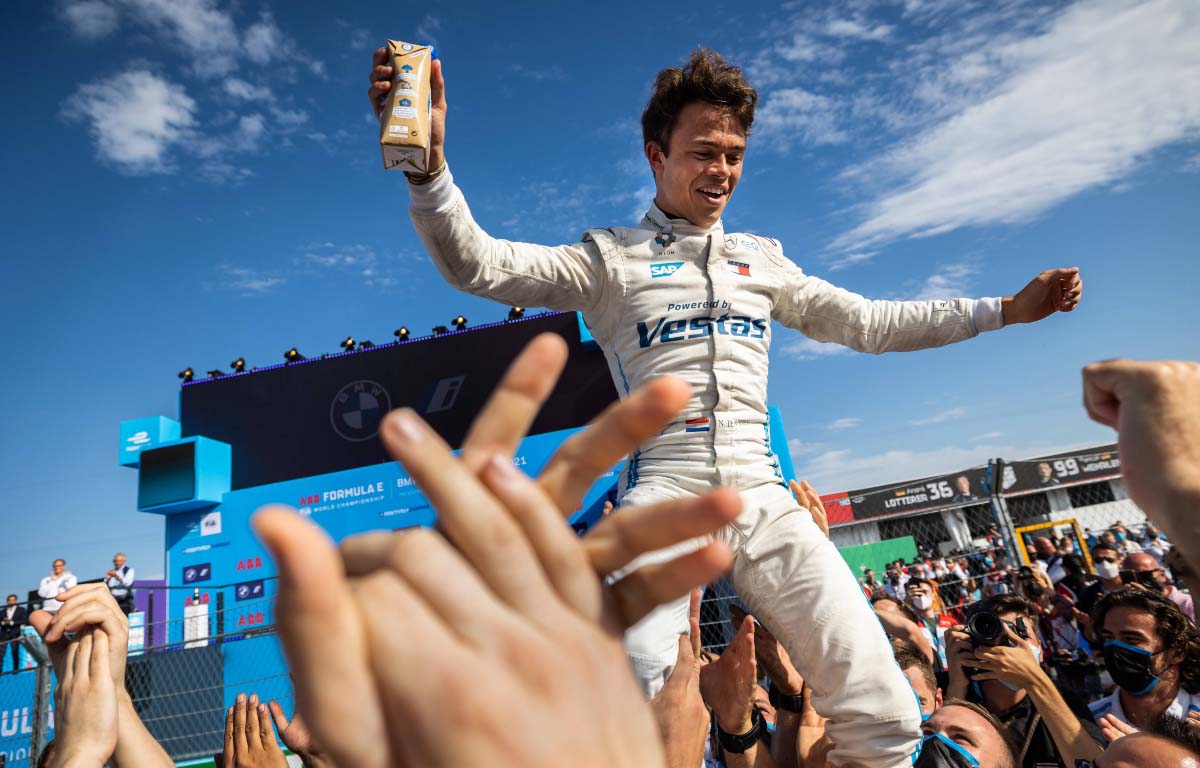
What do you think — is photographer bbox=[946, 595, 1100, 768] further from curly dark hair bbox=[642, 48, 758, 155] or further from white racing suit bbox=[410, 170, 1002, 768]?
curly dark hair bbox=[642, 48, 758, 155]

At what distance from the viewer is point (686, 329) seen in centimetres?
213

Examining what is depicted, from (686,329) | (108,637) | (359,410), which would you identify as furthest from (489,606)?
(359,410)

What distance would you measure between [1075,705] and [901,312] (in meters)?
3.39

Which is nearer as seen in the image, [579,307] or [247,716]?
[247,716]

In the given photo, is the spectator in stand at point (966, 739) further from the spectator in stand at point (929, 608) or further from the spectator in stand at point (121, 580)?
the spectator in stand at point (121, 580)

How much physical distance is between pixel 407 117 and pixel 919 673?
3.24 meters

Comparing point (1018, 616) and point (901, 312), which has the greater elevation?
point (901, 312)

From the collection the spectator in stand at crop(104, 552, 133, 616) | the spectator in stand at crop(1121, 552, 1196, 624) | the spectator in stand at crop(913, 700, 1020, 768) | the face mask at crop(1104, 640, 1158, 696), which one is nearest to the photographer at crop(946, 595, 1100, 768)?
the spectator in stand at crop(913, 700, 1020, 768)

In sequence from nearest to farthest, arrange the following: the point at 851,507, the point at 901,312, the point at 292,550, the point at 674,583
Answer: the point at 292,550 < the point at 674,583 < the point at 901,312 < the point at 851,507

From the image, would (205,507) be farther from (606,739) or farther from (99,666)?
(606,739)

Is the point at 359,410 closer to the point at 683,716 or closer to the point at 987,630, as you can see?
the point at 987,630

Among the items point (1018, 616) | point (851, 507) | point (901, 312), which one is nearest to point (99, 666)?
point (901, 312)

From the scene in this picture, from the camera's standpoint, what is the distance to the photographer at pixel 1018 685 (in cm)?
255

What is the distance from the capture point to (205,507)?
613 inches
